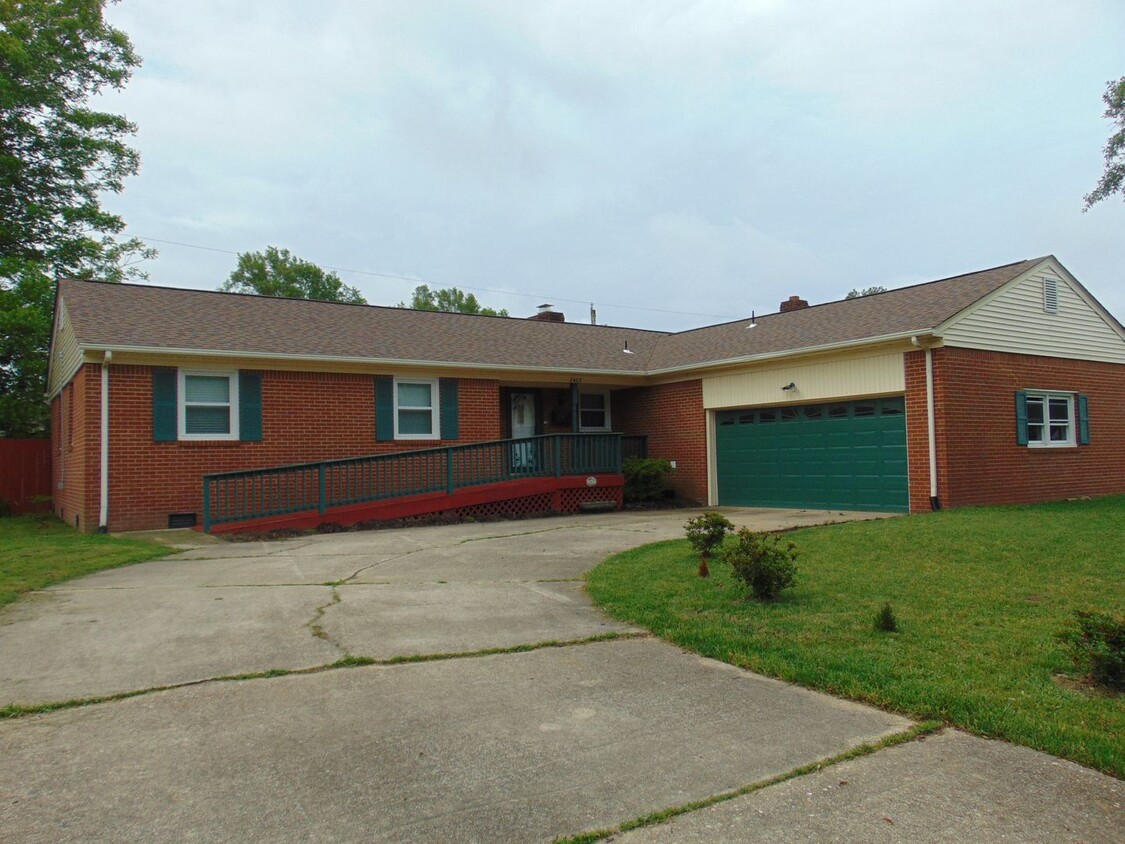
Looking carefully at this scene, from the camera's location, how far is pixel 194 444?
559 inches

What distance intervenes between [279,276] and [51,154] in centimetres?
2811

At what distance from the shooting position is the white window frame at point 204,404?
46.3ft

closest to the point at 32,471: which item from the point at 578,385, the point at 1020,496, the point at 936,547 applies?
the point at 578,385

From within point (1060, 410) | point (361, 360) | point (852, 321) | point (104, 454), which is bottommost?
point (104, 454)

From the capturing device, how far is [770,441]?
669 inches

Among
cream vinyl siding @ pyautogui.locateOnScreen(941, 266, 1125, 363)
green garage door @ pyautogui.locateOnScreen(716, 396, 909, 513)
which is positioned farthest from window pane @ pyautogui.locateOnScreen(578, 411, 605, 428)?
cream vinyl siding @ pyautogui.locateOnScreen(941, 266, 1125, 363)

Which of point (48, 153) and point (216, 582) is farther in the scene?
point (48, 153)

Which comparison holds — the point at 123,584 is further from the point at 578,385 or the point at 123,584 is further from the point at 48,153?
the point at 48,153

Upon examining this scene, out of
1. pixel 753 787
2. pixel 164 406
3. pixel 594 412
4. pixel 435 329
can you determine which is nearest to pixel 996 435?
pixel 594 412

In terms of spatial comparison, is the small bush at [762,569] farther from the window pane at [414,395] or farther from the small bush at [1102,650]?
the window pane at [414,395]

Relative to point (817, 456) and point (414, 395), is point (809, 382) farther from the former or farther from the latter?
point (414, 395)

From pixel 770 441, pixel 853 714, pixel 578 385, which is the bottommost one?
pixel 853 714

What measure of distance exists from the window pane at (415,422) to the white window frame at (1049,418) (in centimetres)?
1208

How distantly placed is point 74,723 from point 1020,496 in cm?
1603
